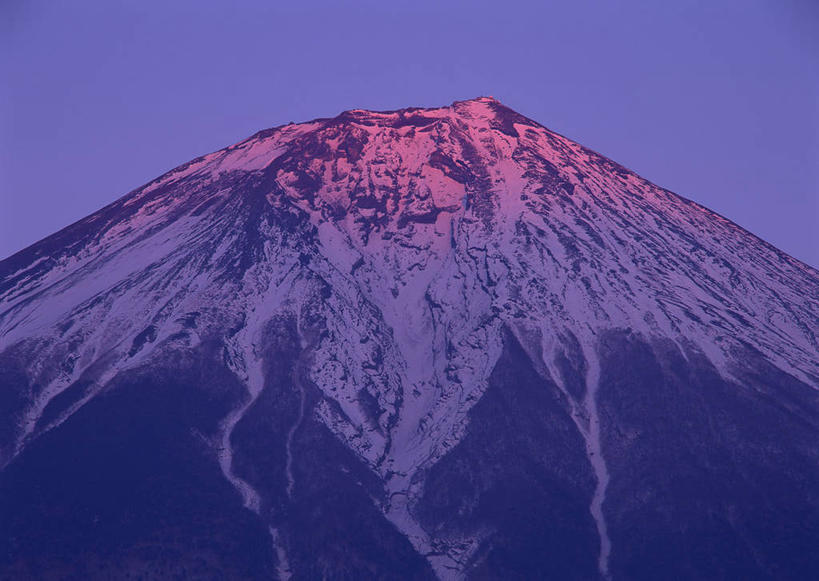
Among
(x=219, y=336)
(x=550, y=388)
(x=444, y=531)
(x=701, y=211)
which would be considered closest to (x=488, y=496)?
(x=444, y=531)

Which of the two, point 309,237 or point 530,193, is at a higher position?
point 530,193

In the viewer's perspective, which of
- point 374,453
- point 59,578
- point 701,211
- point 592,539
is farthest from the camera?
point 701,211

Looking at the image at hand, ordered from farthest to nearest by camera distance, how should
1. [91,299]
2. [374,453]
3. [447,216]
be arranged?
[447,216] → [91,299] → [374,453]

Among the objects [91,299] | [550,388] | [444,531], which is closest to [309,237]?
[91,299]

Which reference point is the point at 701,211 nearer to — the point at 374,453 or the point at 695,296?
the point at 695,296

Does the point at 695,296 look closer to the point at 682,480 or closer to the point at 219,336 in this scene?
the point at 682,480

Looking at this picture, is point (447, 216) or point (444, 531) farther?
point (447, 216)

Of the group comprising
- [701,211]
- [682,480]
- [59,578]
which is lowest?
[59,578]
